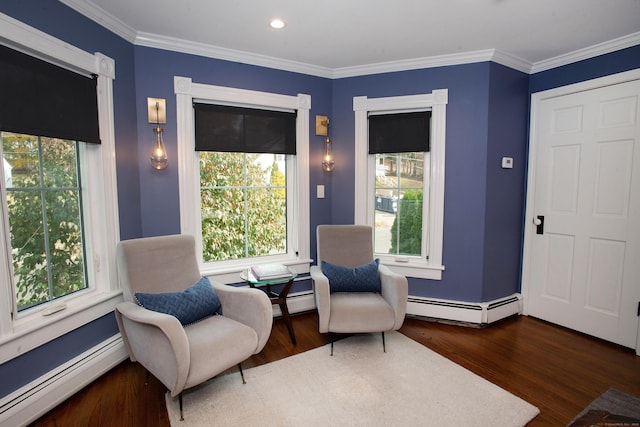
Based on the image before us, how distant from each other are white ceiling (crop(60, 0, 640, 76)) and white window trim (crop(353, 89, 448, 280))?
0.34 metres

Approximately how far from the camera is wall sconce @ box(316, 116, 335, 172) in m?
3.23

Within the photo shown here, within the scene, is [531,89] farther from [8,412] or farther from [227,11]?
[8,412]

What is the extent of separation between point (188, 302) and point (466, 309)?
2.45 meters

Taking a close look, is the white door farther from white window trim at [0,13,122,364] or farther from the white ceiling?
white window trim at [0,13,122,364]

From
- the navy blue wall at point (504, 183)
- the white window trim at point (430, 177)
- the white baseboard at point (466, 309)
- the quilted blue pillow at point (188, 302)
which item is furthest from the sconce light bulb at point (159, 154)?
the navy blue wall at point (504, 183)

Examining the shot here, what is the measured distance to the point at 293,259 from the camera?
326 centimetres

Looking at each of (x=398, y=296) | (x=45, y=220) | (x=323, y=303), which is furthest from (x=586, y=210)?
(x=45, y=220)

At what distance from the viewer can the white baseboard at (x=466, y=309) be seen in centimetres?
300

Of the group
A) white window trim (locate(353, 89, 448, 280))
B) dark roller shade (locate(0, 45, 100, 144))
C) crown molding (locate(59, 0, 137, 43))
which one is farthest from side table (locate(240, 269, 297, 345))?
crown molding (locate(59, 0, 137, 43))

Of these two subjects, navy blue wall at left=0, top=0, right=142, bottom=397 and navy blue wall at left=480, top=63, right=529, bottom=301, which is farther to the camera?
navy blue wall at left=480, top=63, right=529, bottom=301

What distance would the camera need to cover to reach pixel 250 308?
6.98ft

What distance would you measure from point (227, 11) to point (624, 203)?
11.2 feet

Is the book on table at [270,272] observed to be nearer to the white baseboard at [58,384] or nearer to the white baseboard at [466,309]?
the white baseboard at [58,384]

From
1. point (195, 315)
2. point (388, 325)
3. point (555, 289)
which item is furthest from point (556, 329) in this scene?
point (195, 315)
